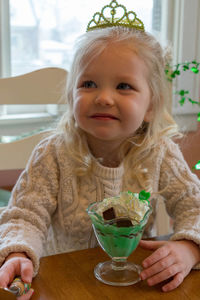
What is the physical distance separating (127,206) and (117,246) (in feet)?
0.24

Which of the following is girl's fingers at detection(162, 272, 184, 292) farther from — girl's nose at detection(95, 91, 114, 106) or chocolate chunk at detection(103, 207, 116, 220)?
girl's nose at detection(95, 91, 114, 106)

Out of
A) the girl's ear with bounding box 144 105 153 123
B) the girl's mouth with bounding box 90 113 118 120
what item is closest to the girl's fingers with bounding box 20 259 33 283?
the girl's mouth with bounding box 90 113 118 120

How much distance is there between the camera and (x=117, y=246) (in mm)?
717

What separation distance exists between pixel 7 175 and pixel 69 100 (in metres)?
0.77

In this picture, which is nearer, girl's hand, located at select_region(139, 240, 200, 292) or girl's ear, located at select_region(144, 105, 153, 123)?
girl's hand, located at select_region(139, 240, 200, 292)

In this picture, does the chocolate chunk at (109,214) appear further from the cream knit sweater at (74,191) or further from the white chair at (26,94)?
the white chair at (26,94)

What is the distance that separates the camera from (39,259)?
32.2 inches

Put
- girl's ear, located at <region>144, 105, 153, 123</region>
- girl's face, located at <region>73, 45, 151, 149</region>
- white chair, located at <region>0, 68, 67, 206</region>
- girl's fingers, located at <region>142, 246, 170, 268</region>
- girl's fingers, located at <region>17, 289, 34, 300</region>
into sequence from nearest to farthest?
girl's fingers, located at <region>17, 289, 34, 300</region> → girl's fingers, located at <region>142, 246, 170, 268</region> → girl's face, located at <region>73, 45, 151, 149</region> → girl's ear, located at <region>144, 105, 153, 123</region> → white chair, located at <region>0, 68, 67, 206</region>

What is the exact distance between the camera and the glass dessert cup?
0.69 m

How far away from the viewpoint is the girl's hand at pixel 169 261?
2.42 feet

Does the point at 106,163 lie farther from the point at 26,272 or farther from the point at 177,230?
the point at 26,272

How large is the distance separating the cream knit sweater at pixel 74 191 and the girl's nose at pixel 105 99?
209 millimetres

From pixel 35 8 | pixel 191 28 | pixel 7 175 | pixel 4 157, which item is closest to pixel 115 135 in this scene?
pixel 4 157

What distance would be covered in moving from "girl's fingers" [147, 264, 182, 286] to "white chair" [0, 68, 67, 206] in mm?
673
